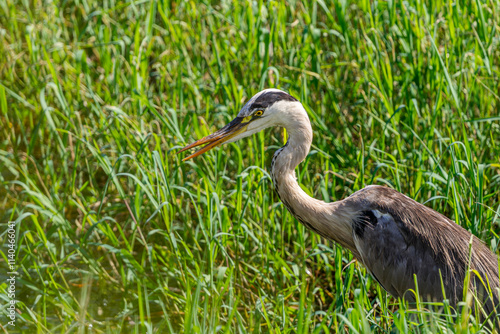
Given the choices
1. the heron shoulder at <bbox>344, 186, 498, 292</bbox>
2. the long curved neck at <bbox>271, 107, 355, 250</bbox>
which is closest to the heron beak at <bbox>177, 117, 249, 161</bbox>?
the long curved neck at <bbox>271, 107, 355, 250</bbox>

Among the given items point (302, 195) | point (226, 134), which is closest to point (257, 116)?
point (226, 134)

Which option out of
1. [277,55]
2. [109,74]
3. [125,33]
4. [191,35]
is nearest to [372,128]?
[277,55]

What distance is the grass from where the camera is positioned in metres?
3.61

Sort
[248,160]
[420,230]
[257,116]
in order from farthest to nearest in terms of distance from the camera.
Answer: [248,160], [257,116], [420,230]

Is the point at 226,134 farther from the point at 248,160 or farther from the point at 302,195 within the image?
the point at 248,160

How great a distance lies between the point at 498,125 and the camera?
161 inches

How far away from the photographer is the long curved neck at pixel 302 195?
3279 millimetres

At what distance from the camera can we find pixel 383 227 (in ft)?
10.6

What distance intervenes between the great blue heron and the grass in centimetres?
17

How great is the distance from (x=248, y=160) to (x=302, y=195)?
1.17m

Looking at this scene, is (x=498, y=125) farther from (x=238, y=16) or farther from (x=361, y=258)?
(x=238, y=16)

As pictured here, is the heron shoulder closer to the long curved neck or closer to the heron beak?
the long curved neck

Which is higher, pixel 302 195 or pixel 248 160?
pixel 302 195

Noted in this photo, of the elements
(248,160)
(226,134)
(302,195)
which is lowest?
(248,160)
